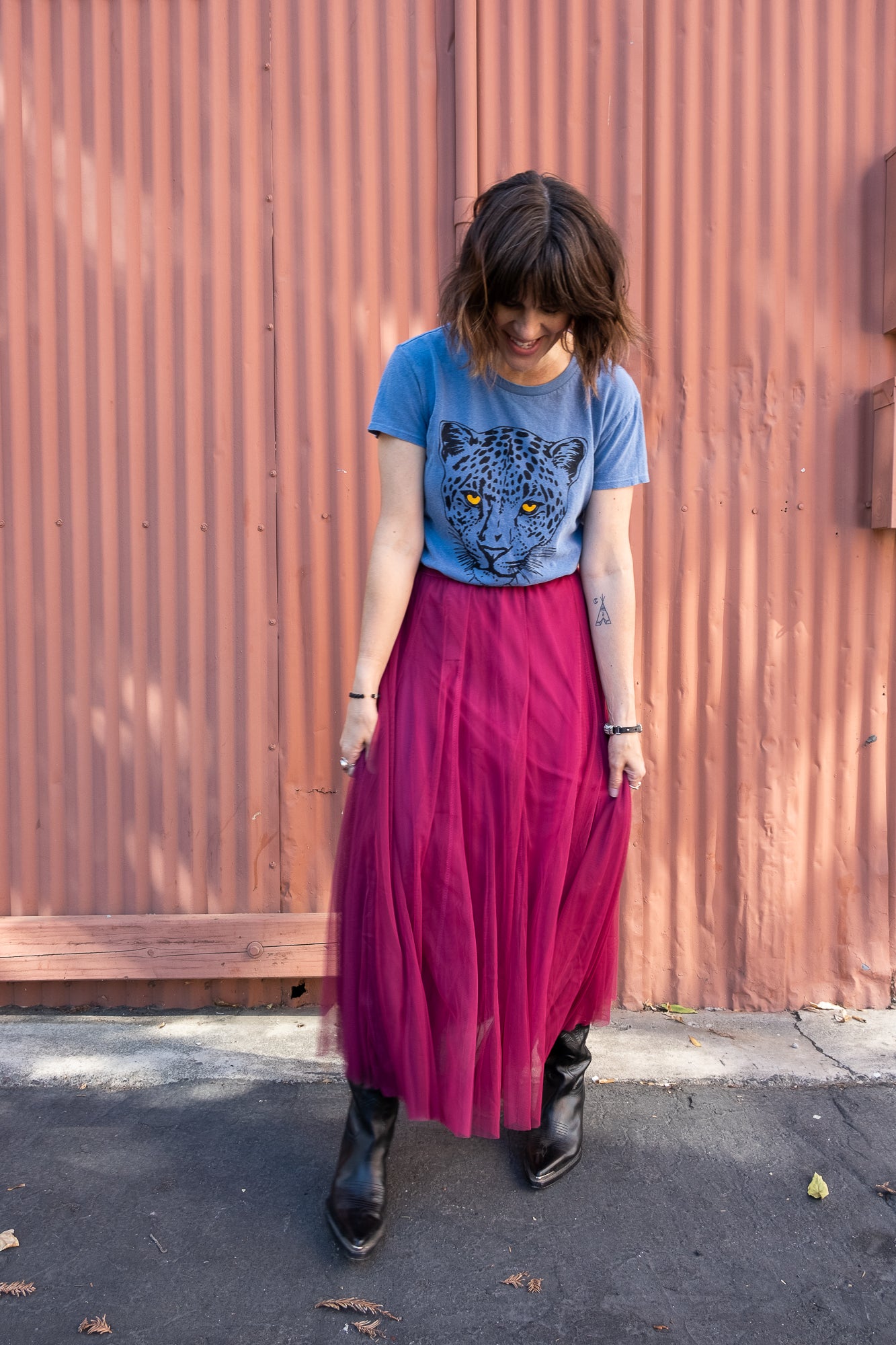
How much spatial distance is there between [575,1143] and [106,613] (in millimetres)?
2073

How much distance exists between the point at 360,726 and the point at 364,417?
1304 mm

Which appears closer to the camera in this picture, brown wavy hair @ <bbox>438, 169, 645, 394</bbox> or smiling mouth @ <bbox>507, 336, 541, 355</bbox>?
brown wavy hair @ <bbox>438, 169, 645, 394</bbox>

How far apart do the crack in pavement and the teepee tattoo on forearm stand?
1.56 meters

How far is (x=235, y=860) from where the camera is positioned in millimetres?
3170

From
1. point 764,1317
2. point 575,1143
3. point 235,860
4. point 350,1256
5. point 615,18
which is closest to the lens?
point 764,1317

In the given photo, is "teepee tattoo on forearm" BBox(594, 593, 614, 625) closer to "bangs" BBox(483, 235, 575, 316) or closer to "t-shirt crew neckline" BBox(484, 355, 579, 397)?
"t-shirt crew neckline" BBox(484, 355, 579, 397)

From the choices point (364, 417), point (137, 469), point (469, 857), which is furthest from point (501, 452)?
point (137, 469)

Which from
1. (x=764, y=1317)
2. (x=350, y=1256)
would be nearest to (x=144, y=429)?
(x=350, y=1256)

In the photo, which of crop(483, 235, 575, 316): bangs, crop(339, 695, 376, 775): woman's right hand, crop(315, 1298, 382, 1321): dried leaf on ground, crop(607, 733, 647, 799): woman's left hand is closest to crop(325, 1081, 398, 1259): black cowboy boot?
crop(315, 1298, 382, 1321): dried leaf on ground

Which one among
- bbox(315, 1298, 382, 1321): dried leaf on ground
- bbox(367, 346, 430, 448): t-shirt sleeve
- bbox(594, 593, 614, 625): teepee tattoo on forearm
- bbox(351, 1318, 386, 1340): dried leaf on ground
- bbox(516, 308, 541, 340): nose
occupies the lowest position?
bbox(351, 1318, 386, 1340): dried leaf on ground

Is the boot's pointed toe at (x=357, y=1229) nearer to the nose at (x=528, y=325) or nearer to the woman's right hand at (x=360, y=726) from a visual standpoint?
the woman's right hand at (x=360, y=726)

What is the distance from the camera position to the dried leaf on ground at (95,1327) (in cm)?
185

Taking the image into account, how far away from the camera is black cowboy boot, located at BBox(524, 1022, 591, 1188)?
7.51 ft

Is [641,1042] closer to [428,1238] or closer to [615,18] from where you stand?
[428,1238]
